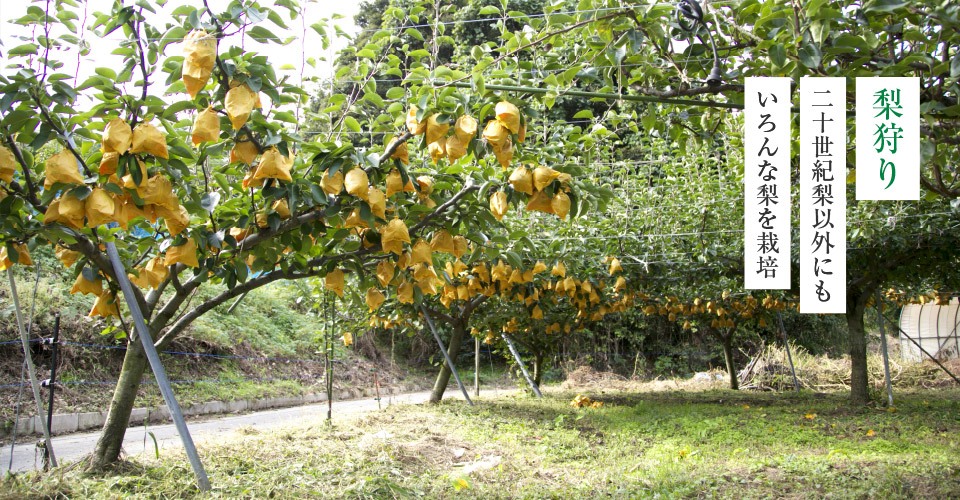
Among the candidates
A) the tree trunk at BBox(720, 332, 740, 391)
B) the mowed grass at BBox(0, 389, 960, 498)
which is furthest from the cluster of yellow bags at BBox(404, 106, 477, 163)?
the tree trunk at BBox(720, 332, 740, 391)

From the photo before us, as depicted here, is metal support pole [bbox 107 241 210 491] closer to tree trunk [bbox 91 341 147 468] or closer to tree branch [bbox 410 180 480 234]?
tree trunk [bbox 91 341 147 468]

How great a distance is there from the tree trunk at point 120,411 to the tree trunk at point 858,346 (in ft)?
23.5

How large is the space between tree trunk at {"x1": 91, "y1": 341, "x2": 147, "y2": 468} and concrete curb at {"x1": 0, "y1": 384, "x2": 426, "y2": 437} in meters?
0.62

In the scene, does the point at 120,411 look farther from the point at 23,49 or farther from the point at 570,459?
the point at 570,459

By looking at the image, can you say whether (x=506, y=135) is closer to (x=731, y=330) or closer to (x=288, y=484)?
(x=288, y=484)

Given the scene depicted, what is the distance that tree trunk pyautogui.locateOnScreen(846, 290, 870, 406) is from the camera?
7.17 m

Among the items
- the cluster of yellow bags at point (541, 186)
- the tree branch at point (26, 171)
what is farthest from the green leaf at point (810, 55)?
the tree branch at point (26, 171)

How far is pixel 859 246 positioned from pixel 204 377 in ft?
25.6

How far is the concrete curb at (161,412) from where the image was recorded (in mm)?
5547

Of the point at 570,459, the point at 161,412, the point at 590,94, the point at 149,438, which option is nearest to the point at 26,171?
the point at 590,94

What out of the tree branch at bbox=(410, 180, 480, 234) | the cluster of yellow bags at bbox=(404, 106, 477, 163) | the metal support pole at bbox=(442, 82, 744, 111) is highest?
the metal support pole at bbox=(442, 82, 744, 111)

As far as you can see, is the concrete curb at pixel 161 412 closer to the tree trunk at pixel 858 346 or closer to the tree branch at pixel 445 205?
the tree branch at pixel 445 205

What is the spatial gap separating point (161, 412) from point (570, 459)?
4.88 meters

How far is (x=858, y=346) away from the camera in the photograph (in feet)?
23.5
